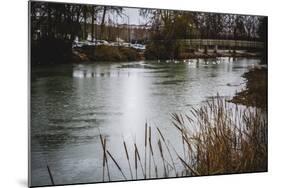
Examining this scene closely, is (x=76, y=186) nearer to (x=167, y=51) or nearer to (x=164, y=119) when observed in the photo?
(x=164, y=119)

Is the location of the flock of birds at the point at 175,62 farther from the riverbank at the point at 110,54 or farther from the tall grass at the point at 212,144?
the tall grass at the point at 212,144

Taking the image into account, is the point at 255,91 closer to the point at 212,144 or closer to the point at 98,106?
the point at 212,144

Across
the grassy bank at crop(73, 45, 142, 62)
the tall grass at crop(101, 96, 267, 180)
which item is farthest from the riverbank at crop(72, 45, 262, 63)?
the tall grass at crop(101, 96, 267, 180)

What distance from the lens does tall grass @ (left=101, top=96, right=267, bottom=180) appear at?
14.3ft

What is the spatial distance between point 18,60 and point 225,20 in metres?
2.13

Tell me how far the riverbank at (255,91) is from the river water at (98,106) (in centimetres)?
28

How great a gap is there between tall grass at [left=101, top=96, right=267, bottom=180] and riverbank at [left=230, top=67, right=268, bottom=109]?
0.08 m

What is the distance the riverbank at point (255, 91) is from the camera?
471 cm

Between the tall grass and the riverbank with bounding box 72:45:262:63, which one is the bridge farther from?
the tall grass

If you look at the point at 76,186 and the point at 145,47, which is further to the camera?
the point at 145,47

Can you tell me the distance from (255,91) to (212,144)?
0.75 metres

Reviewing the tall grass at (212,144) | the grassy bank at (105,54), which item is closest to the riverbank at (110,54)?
the grassy bank at (105,54)

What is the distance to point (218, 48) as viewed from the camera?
4.68 metres
